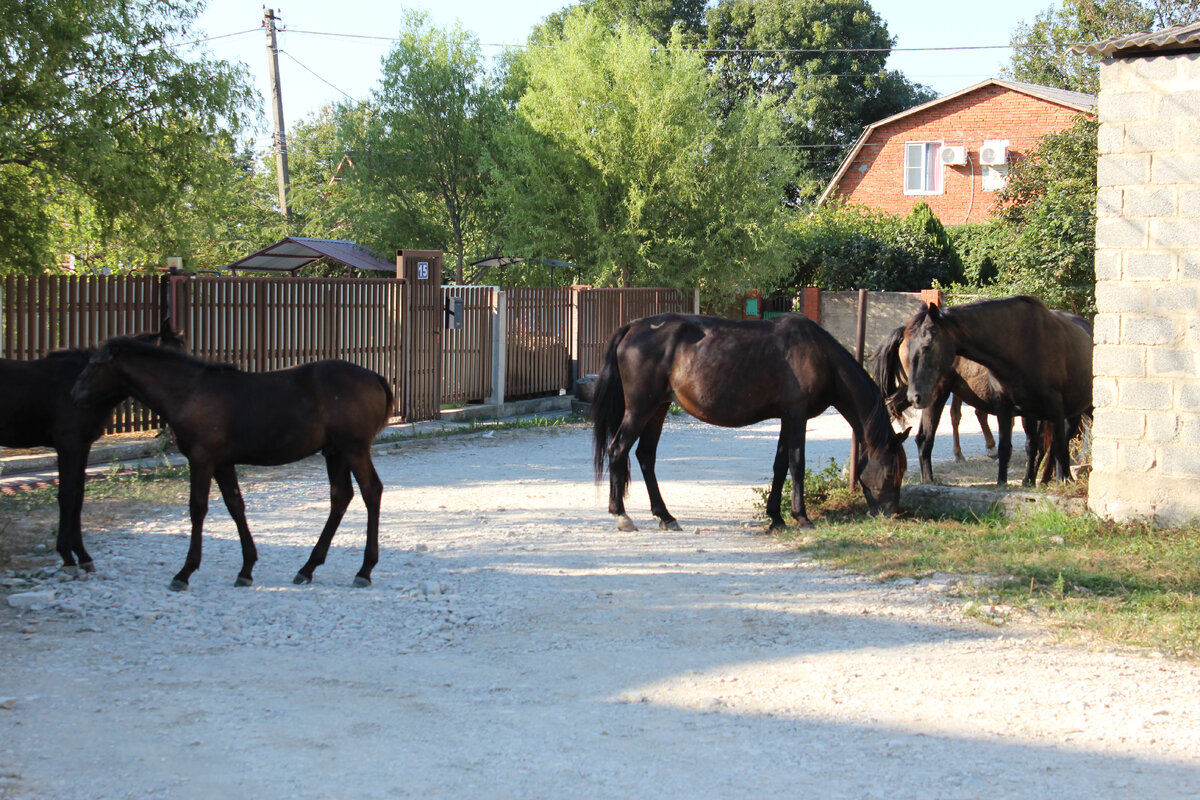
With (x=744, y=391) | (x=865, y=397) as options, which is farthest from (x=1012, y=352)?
(x=744, y=391)

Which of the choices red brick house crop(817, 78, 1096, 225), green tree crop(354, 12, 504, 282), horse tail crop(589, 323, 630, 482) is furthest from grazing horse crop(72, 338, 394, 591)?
red brick house crop(817, 78, 1096, 225)

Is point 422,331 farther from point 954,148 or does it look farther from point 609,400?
point 954,148

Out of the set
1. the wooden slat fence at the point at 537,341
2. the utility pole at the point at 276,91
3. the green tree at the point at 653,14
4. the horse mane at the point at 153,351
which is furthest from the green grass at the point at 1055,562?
the green tree at the point at 653,14

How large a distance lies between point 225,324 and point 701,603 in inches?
357

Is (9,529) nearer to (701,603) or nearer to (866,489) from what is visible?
(701,603)

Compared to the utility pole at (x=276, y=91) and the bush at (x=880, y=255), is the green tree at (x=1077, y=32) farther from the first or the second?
the utility pole at (x=276, y=91)

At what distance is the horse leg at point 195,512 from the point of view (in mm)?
6805

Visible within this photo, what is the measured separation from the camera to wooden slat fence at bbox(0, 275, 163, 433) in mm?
11703

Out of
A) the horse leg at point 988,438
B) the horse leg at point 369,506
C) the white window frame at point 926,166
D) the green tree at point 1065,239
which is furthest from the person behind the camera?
the white window frame at point 926,166

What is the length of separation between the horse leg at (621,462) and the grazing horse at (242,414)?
282 cm

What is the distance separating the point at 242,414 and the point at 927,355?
5.66 m

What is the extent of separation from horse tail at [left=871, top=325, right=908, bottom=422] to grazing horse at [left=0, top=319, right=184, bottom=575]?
20.6 feet

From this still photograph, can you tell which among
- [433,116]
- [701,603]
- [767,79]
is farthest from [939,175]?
[701,603]

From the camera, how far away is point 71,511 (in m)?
7.13
